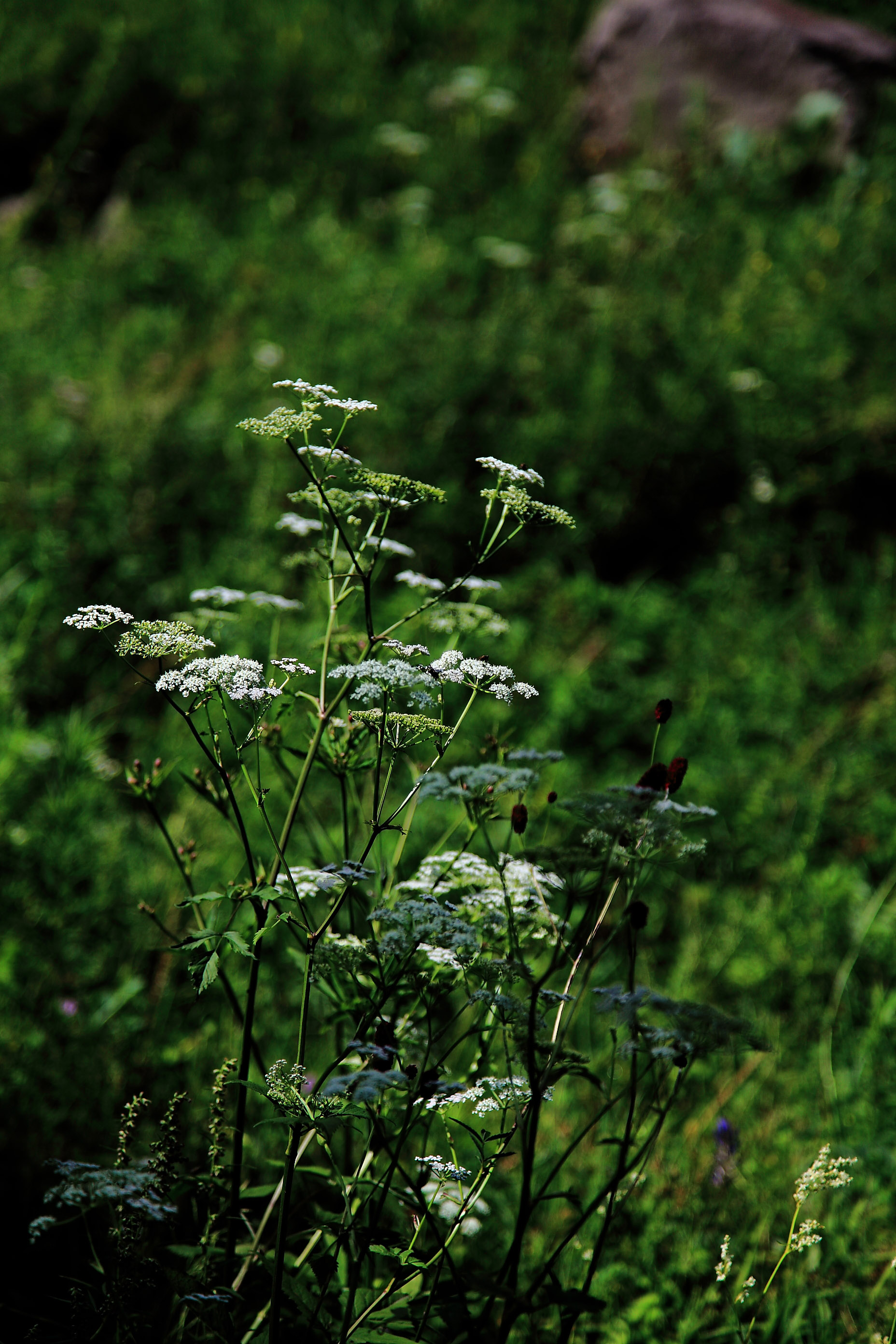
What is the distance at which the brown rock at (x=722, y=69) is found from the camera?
664 centimetres

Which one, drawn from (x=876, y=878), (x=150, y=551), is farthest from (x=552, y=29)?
(x=876, y=878)

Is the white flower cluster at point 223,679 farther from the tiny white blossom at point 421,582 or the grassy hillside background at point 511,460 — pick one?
the grassy hillside background at point 511,460

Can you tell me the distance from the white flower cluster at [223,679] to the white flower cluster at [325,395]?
39 cm

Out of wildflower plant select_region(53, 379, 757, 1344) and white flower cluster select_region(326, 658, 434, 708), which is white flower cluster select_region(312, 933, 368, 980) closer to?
wildflower plant select_region(53, 379, 757, 1344)

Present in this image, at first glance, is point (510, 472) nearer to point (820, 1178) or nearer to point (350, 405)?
point (350, 405)

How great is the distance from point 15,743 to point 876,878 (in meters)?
2.82

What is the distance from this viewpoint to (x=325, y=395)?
1.41 m

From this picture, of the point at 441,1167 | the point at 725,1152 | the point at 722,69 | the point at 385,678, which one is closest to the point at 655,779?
the point at 385,678

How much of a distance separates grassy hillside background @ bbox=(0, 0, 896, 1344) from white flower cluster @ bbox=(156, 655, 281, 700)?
124cm

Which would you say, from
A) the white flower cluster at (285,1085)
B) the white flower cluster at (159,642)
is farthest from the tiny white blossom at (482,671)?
the white flower cluster at (285,1085)

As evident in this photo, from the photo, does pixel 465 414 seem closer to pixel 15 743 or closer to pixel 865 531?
pixel 865 531

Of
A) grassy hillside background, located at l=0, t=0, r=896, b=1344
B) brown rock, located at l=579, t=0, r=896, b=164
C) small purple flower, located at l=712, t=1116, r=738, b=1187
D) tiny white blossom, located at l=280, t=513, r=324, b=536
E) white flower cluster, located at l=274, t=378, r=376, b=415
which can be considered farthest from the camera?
brown rock, located at l=579, t=0, r=896, b=164

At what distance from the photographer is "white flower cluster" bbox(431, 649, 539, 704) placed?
1318 mm

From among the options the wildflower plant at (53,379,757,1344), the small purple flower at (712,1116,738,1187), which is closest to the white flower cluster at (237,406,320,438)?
the wildflower plant at (53,379,757,1344)
